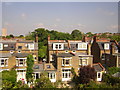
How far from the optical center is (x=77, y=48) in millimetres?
17016

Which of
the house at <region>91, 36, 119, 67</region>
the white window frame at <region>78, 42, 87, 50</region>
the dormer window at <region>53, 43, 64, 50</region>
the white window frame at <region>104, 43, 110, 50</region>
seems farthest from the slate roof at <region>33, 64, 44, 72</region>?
the white window frame at <region>104, 43, 110, 50</region>

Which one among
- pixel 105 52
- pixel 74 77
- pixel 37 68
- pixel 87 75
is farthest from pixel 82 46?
pixel 37 68

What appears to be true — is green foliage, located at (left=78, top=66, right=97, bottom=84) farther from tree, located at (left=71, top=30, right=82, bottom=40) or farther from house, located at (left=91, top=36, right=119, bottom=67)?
tree, located at (left=71, top=30, right=82, bottom=40)

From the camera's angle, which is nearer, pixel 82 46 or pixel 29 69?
pixel 29 69

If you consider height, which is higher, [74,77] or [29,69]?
[29,69]

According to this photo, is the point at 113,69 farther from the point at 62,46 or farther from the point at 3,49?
the point at 3,49

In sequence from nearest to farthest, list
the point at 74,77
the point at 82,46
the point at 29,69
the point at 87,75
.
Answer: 1. the point at 87,75
2. the point at 29,69
3. the point at 74,77
4. the point at 82,46

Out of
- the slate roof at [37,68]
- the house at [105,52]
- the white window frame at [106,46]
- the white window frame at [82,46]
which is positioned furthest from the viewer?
the white window frame at [82,46]

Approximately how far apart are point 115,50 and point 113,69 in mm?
3593

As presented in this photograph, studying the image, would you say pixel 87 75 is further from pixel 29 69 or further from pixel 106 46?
pixel 106 46

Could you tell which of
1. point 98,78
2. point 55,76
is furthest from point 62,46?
point 98,78

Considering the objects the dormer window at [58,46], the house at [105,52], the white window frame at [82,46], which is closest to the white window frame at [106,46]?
the house at [105,52]

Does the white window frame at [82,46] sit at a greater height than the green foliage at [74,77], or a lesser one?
greater

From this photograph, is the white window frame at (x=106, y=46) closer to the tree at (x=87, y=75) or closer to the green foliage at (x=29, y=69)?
the tree at (x=87, y=75)
